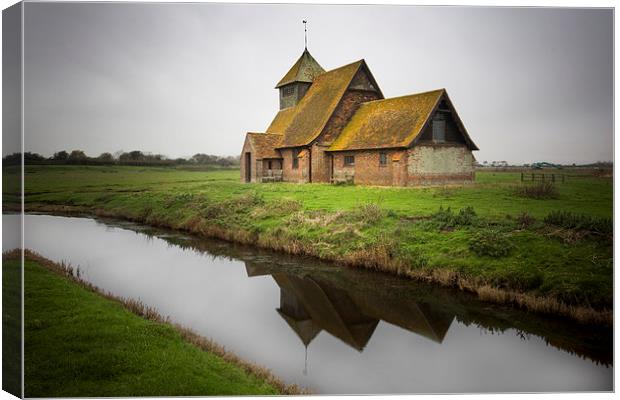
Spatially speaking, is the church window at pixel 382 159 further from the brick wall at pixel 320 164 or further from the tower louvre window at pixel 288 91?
the tower louvre window at pixel 288 91

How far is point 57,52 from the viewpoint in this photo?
10.7 metres

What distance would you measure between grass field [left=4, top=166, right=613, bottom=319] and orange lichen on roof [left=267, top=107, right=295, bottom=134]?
7131mm

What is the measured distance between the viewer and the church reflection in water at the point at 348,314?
37.6ft

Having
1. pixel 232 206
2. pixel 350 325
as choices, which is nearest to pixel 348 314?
pixel 350 325

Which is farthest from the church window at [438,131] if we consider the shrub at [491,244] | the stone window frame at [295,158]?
the shrub at [491,244]

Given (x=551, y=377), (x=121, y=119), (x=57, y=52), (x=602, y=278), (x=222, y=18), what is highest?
(x=222, y=18)

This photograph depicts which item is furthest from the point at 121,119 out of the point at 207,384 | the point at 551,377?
the point at 551,377

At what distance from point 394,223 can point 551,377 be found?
8.10m

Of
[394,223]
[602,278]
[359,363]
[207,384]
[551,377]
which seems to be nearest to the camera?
[207,384]

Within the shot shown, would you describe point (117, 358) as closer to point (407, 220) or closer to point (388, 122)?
point (407, 220)

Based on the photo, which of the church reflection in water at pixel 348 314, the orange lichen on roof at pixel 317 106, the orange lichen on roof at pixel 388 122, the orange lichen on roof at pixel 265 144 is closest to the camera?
the church reflection in water at pixel 348 314

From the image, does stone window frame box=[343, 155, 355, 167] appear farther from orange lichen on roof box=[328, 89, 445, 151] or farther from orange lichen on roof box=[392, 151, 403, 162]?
orange lichen on roof box=[392, 151, 403, 162]

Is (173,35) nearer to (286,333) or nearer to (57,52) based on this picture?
(57,52)

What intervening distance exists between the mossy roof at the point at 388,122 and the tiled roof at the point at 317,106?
149cm
